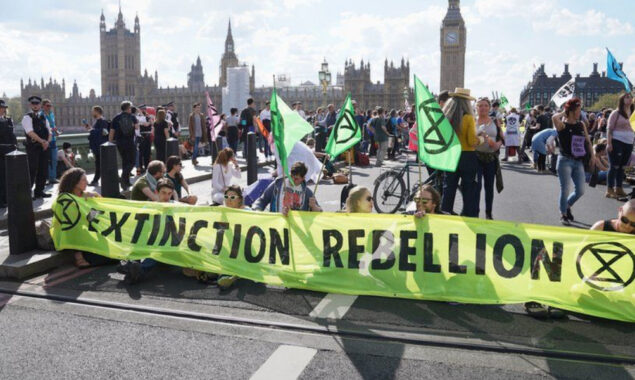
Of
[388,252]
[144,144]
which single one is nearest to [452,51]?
[144,144]

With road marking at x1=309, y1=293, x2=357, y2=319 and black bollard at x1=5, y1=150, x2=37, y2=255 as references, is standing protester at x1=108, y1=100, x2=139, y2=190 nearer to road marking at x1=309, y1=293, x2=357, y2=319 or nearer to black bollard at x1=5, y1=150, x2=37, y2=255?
black bollard at x1=5, y1=150, x2=37, y2=255

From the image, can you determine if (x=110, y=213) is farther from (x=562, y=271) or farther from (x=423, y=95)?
(x=562, y=271)

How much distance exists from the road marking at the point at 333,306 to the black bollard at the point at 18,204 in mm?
3690

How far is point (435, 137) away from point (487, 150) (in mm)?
2944

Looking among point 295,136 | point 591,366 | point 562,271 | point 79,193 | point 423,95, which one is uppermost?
point 423,95

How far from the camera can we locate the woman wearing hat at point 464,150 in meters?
7.77

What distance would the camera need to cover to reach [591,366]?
13.8ft

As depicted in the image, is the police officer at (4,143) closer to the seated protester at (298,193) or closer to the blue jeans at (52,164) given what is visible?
the blue jeans at (52,164)

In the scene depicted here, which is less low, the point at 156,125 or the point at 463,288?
the point at 156,125

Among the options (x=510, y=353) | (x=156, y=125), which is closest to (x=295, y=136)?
(x=510, y=353)

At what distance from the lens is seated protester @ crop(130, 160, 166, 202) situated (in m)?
7.68

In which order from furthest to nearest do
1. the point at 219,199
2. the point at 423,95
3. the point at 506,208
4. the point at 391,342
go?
the point at 506,208, the point at 219,199, the point at 423,95, the point at 391,342

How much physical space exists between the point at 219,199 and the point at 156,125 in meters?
6.32

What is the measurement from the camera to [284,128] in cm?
647
